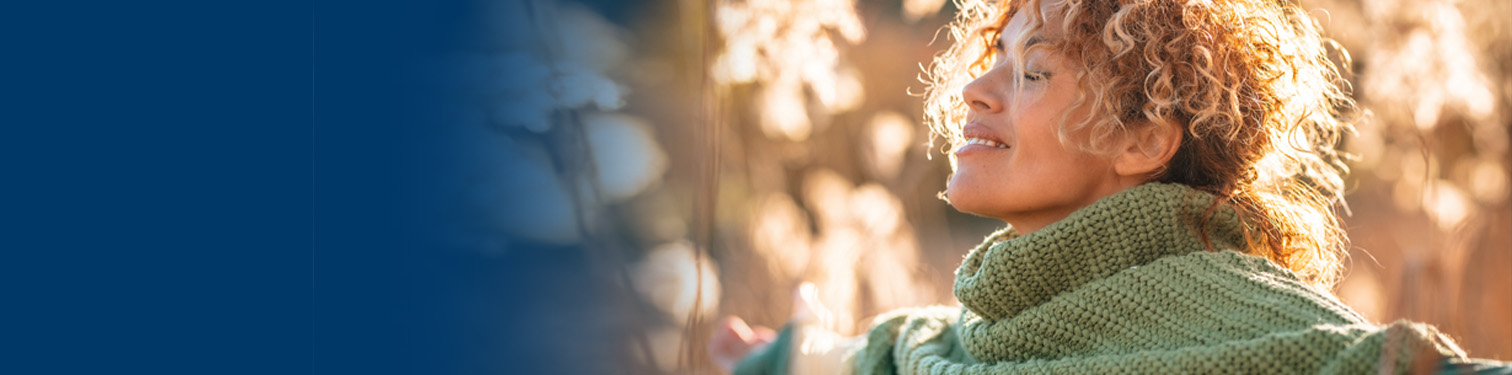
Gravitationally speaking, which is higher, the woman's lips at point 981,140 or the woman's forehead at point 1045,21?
the woman's forehead at point 1045,21

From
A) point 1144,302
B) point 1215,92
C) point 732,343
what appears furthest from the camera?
point 732,343

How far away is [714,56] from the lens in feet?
4.57

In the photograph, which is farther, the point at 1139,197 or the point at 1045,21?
the point at 1045,21

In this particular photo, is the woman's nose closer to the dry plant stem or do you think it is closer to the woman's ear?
the woman's ear

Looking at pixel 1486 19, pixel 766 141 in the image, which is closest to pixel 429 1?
pixel 766 141

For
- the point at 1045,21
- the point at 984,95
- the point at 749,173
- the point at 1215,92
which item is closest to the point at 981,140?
the point at 984,95

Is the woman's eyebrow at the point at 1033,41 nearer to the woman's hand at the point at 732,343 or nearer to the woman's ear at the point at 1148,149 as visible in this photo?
the woman's ear at the point at 1148,149

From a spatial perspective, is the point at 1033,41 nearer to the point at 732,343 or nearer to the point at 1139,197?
the point at 1139,197

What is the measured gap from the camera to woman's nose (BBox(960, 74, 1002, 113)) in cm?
137

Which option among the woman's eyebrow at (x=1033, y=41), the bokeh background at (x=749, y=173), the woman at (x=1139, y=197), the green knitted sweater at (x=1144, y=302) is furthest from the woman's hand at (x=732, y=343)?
the woman's eyebrow at (x=1033, y=41)

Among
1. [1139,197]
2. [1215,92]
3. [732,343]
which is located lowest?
[732,343]

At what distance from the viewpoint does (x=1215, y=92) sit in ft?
4.35

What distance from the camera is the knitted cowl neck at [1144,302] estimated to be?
107cm

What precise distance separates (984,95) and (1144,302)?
33cm
